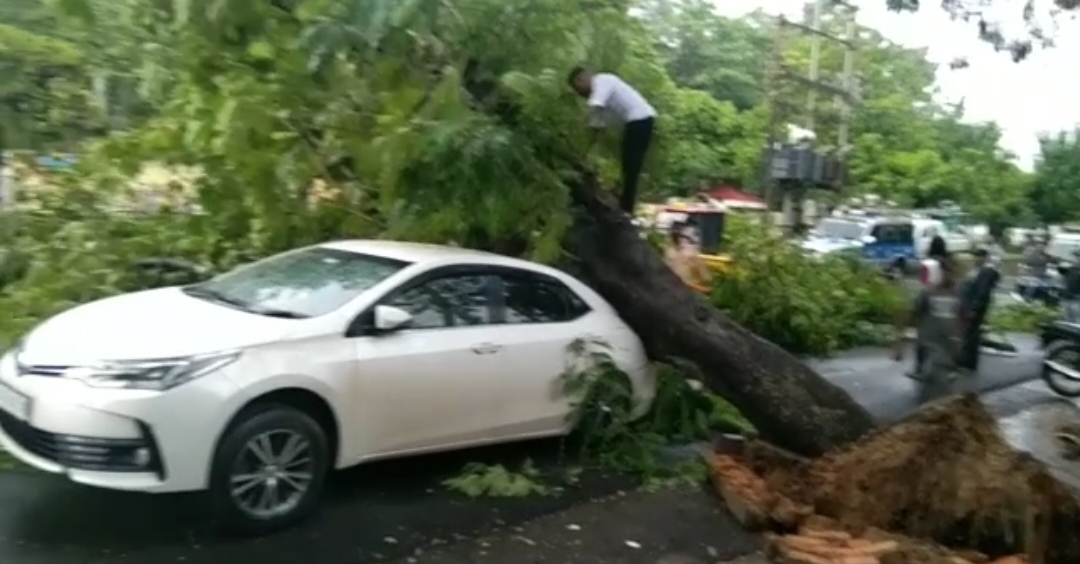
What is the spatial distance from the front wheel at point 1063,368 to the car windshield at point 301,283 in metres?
8.90

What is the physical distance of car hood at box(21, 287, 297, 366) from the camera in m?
5.81

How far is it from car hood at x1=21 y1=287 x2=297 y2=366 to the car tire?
42 cm

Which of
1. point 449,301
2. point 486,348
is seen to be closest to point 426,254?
point 449,301

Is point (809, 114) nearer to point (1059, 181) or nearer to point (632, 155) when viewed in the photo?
point (1059, 181)

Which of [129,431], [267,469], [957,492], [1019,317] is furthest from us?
[1019,317]

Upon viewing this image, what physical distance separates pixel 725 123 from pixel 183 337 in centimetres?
2825

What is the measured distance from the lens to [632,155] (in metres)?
8.88

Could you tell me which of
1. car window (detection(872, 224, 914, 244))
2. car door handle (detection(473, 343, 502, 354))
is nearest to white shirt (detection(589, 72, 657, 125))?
car door handle (detection(473, 343, 502, 354))

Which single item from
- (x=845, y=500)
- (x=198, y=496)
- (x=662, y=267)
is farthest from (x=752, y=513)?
(x=198, y=496)

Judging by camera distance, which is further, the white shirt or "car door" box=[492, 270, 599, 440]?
the white shirt

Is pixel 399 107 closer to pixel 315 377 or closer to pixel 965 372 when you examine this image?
pixel 315 377

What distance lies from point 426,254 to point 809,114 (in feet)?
86.6

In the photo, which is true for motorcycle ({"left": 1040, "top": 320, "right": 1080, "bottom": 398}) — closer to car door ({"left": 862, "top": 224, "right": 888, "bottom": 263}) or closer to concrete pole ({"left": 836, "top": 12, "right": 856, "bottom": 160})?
car door ({"left": 862, "top": 224, "right": 888, "bottom": 263})

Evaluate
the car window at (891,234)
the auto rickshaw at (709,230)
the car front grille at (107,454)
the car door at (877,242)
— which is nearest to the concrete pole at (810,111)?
the car door at (877,242)
